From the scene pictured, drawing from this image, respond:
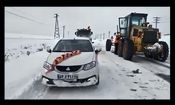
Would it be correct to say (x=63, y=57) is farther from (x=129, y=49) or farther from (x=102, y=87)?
(x=129, y=49)

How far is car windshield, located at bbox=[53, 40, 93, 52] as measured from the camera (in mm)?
8887

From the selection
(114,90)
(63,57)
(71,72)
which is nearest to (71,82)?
(71,72)

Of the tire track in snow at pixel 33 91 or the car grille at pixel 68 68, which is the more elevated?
the car grille at pixel 68 68

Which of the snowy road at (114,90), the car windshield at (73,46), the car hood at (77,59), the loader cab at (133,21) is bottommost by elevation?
the snowy road at (114,90)

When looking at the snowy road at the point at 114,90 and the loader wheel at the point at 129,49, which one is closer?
the snowy road at the point at 114,90

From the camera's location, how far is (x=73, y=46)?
9.07 m

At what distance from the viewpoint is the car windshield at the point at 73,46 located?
8.89 meters

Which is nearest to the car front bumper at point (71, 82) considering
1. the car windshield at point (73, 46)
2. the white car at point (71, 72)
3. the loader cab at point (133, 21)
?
the white car at point (71, 72)

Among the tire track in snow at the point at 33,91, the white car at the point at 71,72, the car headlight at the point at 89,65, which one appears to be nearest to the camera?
the tire track in snow at the point at 33,91

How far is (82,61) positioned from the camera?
299 inches

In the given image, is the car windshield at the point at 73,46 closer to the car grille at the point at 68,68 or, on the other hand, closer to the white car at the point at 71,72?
the white car at the point at 71,72

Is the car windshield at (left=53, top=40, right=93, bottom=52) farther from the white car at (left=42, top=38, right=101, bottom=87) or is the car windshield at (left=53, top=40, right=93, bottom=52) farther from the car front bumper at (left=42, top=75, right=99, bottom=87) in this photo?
the car front bumper at (left=42, top=75, right=99, bottom=87)

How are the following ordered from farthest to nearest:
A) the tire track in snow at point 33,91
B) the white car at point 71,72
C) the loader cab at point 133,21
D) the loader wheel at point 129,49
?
the loader cab at point 133,21 < the loader wheel at point 129,49 < the white car at point 71,72 < the tire track in snow at point 33,91
